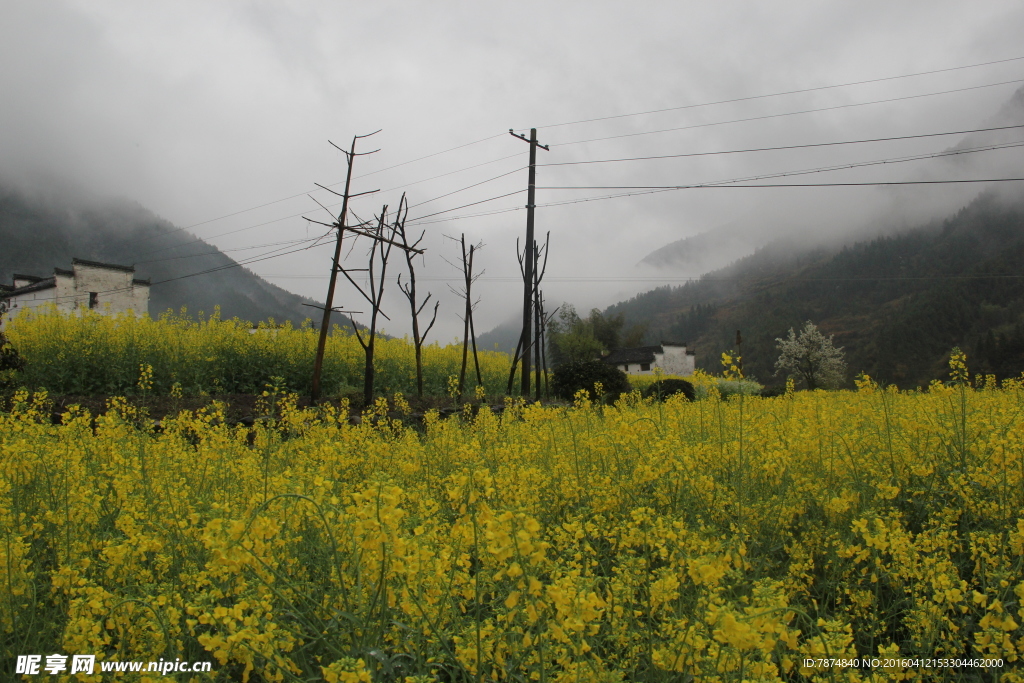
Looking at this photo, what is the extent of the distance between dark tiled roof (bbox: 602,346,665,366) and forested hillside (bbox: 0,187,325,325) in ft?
171

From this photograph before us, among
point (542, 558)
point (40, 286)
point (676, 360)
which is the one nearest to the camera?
point (542, 558)

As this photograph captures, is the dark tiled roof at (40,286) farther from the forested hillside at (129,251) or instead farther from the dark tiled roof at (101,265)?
the forested hillside at (129,251)

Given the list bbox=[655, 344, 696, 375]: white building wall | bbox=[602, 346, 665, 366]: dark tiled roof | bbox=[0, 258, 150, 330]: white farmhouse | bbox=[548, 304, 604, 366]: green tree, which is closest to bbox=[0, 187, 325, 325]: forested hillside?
bbox=[548, 304, 604, 366]: green tree

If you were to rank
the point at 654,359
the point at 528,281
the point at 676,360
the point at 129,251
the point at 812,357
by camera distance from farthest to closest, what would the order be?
the point at 129,251, the point at 676,360, the point at 654,359, the point at 812,357, the point at 528,281

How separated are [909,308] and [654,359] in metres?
59.1

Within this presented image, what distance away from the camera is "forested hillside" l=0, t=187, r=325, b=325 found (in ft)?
315

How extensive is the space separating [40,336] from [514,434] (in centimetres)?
955

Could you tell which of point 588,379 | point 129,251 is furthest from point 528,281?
point 129,251

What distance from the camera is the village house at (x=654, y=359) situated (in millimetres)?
63844

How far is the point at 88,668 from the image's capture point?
1785 millimetres

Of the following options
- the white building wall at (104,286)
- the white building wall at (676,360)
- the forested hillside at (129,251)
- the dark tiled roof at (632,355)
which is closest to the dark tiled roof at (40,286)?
the white building wall at (104,286)

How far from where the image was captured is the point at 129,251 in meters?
116

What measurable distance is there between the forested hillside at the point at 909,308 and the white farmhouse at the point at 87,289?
5587 cm

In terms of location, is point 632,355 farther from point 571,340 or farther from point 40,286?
point 40,286
